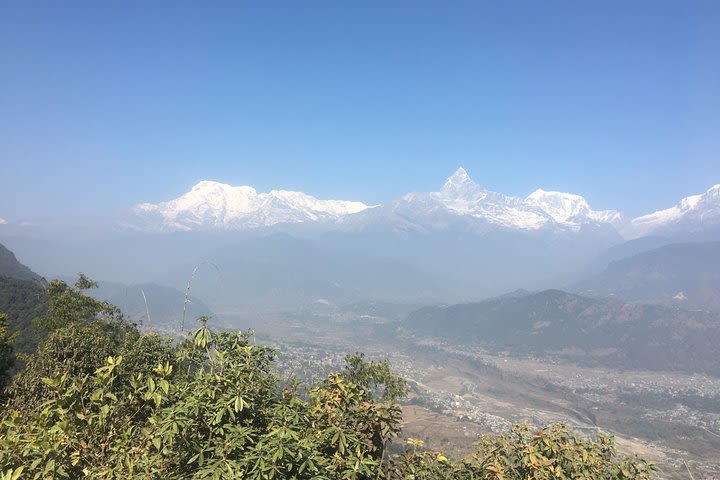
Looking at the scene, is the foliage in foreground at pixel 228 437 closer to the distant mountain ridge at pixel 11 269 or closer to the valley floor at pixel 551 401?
the valley floor at pixel 551 401

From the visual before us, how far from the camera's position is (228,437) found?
6023 millimetres

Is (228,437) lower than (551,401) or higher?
higher

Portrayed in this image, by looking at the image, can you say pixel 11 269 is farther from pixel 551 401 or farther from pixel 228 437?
pixel 551 401

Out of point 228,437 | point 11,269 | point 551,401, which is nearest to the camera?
point 228,437

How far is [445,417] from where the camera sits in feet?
312

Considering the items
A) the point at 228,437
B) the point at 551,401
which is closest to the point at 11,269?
the point at 228,437

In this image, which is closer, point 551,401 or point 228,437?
point 228,437

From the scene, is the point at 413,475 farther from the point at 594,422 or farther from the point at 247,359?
the point at 594,422

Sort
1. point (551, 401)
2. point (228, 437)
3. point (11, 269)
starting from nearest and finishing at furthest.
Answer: point (228, 437), point (11, 269), point (551, 401)

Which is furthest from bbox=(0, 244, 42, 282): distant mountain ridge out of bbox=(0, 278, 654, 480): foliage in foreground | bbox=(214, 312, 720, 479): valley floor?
bbox=(0, 278, 654, 480): foliage in foreground

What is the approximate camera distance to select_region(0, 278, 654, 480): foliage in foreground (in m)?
A: 5.82

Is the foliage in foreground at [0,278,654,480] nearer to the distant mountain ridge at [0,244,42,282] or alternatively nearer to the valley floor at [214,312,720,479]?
the valley floor at [214,312,720,479]

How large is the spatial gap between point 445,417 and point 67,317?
86.6 m

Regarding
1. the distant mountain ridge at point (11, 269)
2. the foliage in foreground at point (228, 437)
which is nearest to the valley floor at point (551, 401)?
the foliage in foreground at point (228, 437)
